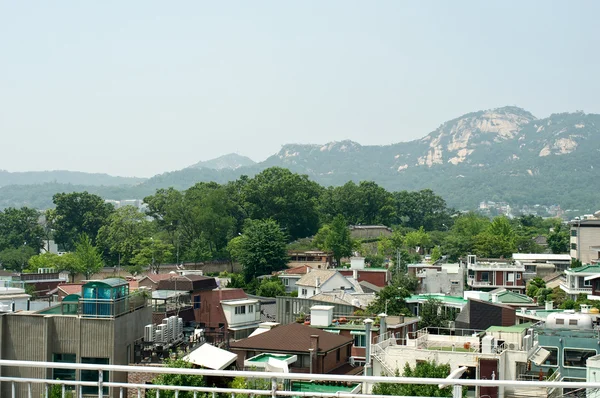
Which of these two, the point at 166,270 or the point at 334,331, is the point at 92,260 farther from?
the point at 334,331

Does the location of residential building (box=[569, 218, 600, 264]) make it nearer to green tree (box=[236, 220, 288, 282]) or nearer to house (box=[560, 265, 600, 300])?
house (box=[560, 265, 600, 300])

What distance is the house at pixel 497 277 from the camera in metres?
38.1

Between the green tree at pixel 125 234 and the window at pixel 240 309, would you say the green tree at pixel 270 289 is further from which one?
the green tree at pixel 125 234

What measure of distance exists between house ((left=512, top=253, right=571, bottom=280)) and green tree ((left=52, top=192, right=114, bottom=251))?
1323 inches

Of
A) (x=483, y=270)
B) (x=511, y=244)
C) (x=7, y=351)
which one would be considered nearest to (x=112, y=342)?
(x=7, y=351)

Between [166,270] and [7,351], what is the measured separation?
32242 millimetres

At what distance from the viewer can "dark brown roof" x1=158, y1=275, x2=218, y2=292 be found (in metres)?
30.2

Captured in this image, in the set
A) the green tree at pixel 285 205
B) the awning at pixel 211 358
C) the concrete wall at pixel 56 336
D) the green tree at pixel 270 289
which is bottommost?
the green tree at pixel 270 289

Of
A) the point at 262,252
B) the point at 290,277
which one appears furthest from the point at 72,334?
the point at 262,252

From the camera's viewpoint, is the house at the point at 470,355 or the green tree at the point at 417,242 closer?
the house at the point at 470,355

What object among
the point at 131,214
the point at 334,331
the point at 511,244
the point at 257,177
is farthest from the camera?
the point at 257,177

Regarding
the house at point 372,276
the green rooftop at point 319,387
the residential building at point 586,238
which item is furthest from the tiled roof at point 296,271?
the green rooftop at point 319,387

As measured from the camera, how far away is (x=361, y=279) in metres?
39.2

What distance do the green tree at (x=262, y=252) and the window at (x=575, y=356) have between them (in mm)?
26800
